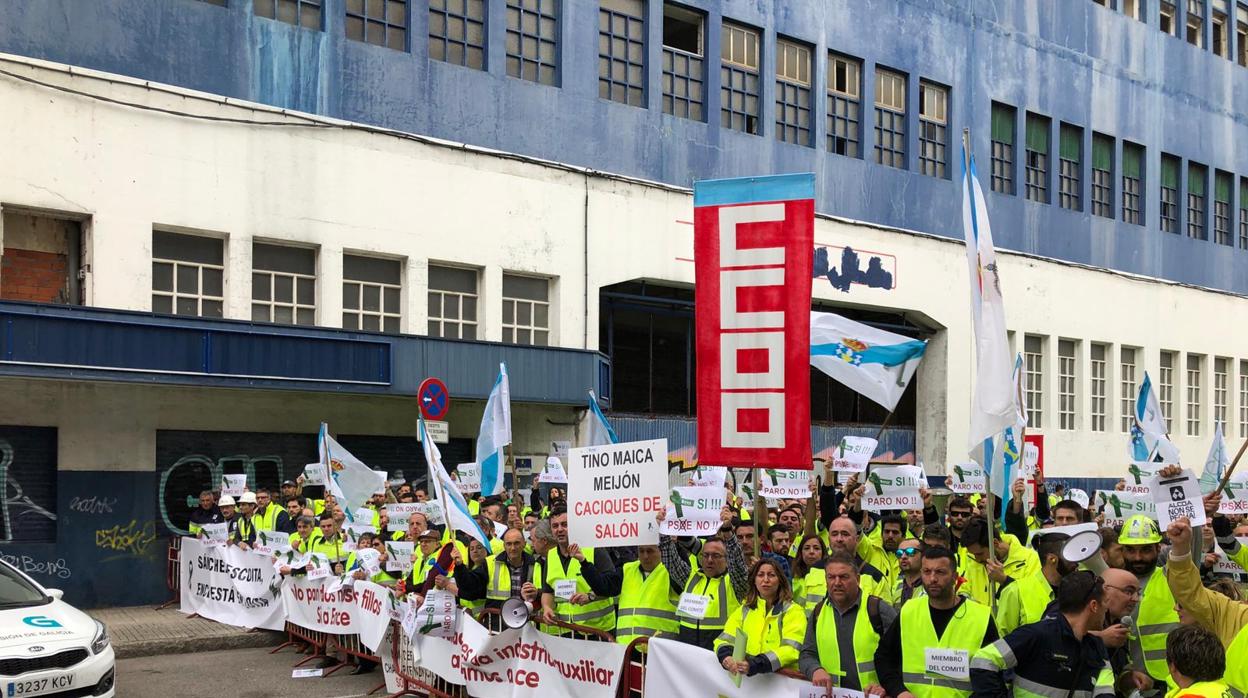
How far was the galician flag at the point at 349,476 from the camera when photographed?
17234mm

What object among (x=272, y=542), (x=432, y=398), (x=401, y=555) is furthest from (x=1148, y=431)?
(x=272, y=542)

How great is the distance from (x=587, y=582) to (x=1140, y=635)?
405 cm

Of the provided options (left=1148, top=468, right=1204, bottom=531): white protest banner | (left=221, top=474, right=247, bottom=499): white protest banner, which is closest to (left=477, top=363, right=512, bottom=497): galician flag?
(left=221, top=474, right=247, bottom=499): white protest banner

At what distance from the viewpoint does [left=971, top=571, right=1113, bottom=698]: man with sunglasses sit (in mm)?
6375

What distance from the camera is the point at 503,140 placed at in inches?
963

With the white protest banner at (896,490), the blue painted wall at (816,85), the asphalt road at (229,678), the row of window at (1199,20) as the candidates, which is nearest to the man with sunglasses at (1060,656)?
the white protest banner at (896,490)

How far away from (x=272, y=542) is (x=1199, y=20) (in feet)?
118

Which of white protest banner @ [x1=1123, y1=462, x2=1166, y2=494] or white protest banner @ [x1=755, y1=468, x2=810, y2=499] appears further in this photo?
white protest banner @ [x1=755, y1=468, x2=810, y2=499]

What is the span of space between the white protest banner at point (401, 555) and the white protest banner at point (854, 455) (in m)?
4.50

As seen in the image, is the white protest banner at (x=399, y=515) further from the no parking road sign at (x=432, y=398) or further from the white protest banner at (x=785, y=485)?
the white protest banner at (x=785, y=485)

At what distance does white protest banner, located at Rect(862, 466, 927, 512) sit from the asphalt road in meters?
5.36

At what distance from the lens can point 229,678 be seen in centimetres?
1423

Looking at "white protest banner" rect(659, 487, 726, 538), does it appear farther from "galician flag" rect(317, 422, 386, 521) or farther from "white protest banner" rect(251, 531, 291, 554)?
"galician flag" rect(317, 422, 386, 521)

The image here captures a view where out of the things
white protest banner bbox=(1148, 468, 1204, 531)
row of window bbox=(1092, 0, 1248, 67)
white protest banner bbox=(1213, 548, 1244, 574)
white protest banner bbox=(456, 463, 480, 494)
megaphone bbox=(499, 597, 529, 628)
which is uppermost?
row of window bbox=(1092, 0, 1248, 67)
